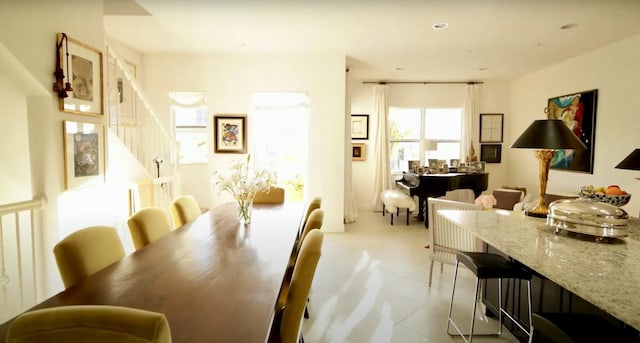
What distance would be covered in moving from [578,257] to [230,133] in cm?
474

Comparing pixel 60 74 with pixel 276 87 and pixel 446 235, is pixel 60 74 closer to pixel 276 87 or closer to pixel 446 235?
pixel 276 87

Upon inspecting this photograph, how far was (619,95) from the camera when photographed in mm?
4438

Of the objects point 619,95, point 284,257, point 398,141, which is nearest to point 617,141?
point 619,95

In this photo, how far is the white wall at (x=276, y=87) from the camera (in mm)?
5191

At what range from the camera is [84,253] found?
1.62 meters

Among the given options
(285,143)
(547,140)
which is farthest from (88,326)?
(285,143)

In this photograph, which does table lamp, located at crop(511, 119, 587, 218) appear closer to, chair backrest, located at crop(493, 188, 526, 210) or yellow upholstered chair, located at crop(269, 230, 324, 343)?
yellow upholstered chair, located at crop(269, 230, 324, 343)

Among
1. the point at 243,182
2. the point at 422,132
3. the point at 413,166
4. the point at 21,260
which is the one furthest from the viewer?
the point at 422,132

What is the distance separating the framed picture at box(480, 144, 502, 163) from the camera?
22.9 ft

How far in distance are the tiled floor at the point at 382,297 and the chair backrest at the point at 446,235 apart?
1.24 feet

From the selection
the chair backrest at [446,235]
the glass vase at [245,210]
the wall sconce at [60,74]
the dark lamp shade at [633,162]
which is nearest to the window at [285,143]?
the chair backrest at [446,235]

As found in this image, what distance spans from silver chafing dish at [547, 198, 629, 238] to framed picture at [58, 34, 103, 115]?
3533 mm

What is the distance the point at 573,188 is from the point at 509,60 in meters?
2.32

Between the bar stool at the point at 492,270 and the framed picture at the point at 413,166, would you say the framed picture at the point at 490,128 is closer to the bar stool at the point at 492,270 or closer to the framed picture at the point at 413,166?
the framed picture at the point at 413,166
